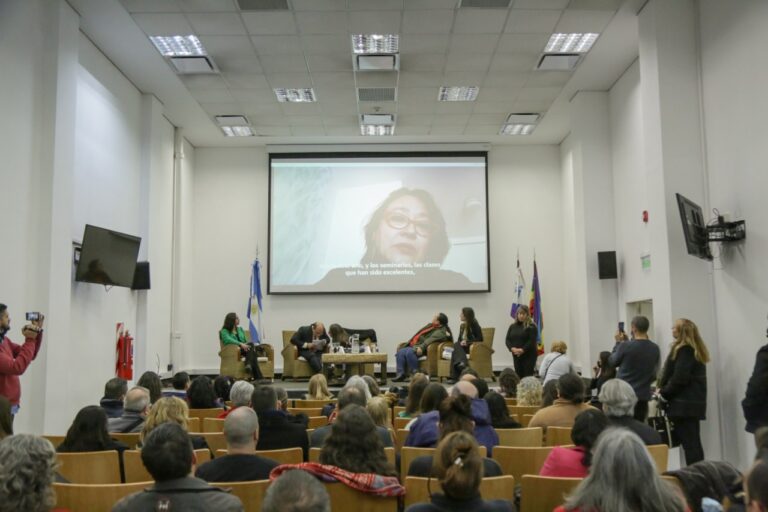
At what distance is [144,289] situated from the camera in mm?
10297

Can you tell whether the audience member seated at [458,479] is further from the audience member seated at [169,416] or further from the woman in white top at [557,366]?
the woman in white top at [557,366]

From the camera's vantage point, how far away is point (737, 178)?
6.36 m

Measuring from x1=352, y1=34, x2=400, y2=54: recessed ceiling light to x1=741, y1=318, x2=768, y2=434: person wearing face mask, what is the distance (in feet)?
18.7

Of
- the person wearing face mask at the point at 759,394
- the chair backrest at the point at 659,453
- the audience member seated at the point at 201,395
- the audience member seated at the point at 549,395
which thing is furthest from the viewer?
the audience member seated at the point at 201,395

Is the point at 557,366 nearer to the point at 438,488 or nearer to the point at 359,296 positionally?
the point at 438,488

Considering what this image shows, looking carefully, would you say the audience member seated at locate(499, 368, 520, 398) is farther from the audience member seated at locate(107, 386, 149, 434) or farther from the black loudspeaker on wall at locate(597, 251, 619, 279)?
the black loudspeaker on wall at locate(597, 251, 619, 279)

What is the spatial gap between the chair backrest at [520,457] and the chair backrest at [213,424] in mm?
1972

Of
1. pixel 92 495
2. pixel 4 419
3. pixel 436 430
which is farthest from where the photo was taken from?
pixel 436 430

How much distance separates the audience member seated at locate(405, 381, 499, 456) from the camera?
12.1 feet

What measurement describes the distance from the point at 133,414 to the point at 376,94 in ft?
23.3

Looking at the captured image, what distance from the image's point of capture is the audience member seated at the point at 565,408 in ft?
14.1

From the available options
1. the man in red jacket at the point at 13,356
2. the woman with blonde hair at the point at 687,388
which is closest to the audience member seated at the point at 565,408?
the woman with blonde hair at the point at 687,388

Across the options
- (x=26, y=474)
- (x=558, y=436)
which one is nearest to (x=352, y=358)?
(x=558, y=436)

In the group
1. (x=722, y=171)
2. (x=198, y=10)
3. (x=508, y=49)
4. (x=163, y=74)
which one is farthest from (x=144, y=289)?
(x=722, y=171)
